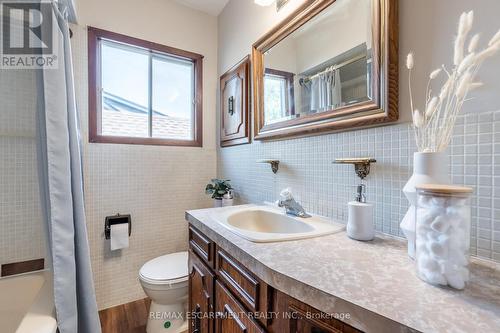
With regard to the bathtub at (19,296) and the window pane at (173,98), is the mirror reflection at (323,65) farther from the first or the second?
the bathtub at (19,296)

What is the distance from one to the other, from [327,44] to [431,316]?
1110 millimetres

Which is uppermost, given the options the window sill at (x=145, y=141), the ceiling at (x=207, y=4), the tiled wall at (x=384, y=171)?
the ceiling at (x=207, y=4)

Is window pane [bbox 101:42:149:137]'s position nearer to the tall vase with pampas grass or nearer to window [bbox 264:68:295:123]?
window [bbox 264:68:295:123]

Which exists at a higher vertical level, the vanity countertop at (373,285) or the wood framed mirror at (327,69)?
the wood framed mirror at (327,69)

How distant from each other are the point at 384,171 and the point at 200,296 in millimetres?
1031

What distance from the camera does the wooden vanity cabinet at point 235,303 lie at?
53cm

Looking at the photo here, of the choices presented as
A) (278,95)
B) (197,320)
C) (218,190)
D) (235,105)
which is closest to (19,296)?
(197,320)

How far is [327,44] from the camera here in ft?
3.59

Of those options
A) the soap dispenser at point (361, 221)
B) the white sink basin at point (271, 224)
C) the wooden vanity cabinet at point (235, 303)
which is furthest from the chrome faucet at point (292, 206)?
the wooden vanity cabinet at point (235, 303)

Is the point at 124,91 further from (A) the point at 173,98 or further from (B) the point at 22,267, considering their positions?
(B) the point at 22,267

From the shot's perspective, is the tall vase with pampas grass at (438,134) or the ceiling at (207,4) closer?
the tall vase with pampas grass at (438,134)

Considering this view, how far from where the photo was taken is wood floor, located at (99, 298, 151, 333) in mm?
1567

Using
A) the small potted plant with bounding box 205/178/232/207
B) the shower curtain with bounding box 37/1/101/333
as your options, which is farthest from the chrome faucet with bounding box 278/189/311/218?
the shower curtain with bounding box 37/1/101/333

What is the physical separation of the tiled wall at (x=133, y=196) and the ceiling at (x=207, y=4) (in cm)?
91
